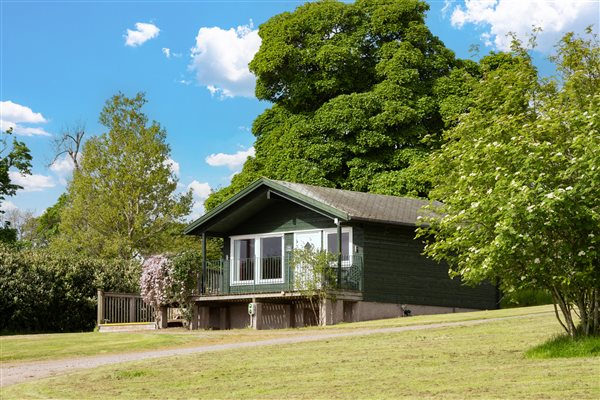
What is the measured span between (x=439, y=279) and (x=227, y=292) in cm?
733

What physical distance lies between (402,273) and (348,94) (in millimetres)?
16059

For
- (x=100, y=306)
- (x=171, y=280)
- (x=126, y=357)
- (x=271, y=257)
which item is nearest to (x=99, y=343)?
(x=126, y=357)

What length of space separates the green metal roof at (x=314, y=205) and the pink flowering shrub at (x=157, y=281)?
2441 mm

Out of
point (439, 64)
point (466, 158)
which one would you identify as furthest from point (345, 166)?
point (466, 158)

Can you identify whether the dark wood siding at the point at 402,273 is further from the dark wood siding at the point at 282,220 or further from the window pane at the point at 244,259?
the window pane at the point at 244,259

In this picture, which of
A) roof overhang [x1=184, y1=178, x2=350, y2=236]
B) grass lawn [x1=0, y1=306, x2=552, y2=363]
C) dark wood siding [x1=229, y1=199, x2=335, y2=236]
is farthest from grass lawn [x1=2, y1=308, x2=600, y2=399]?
dark wood siding [x1=229, y1=199, x2=335, y2=236]

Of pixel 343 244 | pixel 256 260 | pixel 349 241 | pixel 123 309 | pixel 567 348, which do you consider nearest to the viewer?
pixel 567 348

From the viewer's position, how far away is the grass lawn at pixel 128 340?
961 inches

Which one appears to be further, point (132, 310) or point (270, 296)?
point (132, 310)

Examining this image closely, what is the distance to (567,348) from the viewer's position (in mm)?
16766

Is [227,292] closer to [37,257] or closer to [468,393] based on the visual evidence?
[37,257]

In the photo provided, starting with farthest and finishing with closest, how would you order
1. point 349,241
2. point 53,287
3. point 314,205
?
1. point 53,287
2. point 349,241
3. point 314,205

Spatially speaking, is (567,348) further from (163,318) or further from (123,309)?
(123,309)

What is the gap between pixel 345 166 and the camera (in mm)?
44781
